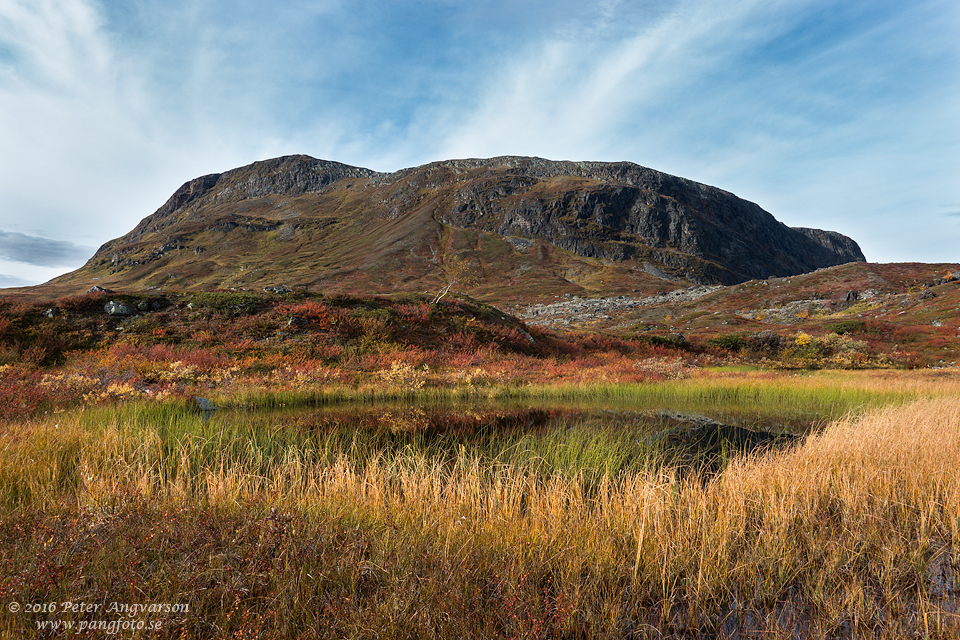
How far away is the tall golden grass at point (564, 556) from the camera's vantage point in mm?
2686

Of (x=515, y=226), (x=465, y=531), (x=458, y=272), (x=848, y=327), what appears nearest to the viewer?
(x=465, y=531)

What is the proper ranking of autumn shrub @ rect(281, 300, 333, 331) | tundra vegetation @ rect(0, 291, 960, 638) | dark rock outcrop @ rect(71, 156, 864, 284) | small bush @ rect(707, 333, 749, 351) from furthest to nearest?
1. dark rock outcrop @ rect(71, 156, 864, 284)
2. small bush @ rect(707, 333, 749, 351)
3. autumn shrub @ rect(281, 300, 333, 331)
4. tundra vegetation @ rect(0, 291, 960, 638)

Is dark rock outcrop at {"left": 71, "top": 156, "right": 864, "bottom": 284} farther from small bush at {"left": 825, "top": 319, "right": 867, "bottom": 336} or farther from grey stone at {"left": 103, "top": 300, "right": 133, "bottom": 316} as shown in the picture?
grey stone at {"left": 103, "top": 300, "right": 133, "bottom": 316}

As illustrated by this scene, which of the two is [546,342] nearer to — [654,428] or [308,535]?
[654,428]

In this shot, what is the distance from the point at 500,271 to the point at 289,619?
115 meters

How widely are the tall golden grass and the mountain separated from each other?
279 feet

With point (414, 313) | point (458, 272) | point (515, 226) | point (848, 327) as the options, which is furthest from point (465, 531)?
point (515, 226)

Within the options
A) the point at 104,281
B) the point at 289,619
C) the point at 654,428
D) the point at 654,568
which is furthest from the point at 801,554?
the point at 104,281

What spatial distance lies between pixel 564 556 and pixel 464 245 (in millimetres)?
131236

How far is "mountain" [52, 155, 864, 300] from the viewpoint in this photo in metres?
107

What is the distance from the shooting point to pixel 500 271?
11606 cm

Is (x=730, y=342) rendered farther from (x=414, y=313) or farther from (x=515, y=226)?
(x=515, y=226)

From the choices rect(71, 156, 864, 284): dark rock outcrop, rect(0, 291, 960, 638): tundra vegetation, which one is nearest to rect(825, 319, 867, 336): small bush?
rect(0, 291, 960, 638): tundra vegetation

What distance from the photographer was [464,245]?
13212 centimetres
